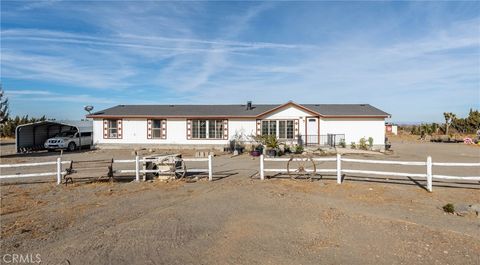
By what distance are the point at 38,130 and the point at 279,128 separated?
2199 cm

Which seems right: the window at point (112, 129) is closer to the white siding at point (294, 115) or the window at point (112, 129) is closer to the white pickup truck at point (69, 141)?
the white pickup truck at point (69, 141)

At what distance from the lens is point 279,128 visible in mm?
28531

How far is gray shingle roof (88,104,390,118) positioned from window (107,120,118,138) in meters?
0.71

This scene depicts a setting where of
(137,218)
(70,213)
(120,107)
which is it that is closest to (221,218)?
(137,218)

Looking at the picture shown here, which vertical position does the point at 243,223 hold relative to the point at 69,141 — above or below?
below

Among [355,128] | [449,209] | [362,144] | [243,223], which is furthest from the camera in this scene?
[355,128]

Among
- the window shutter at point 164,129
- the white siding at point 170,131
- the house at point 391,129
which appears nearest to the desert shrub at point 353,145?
the white siding at point 170,131

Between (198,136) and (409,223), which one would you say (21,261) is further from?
(198,136)

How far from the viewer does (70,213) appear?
8.44 metres

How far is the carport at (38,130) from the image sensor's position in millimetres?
28344

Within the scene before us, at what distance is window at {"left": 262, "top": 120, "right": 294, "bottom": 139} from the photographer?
28422 millimetres

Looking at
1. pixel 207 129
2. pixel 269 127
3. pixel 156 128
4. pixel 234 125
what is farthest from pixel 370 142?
pixel 156 128

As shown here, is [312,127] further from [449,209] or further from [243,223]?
[243,223]

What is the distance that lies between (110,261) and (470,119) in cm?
5626
